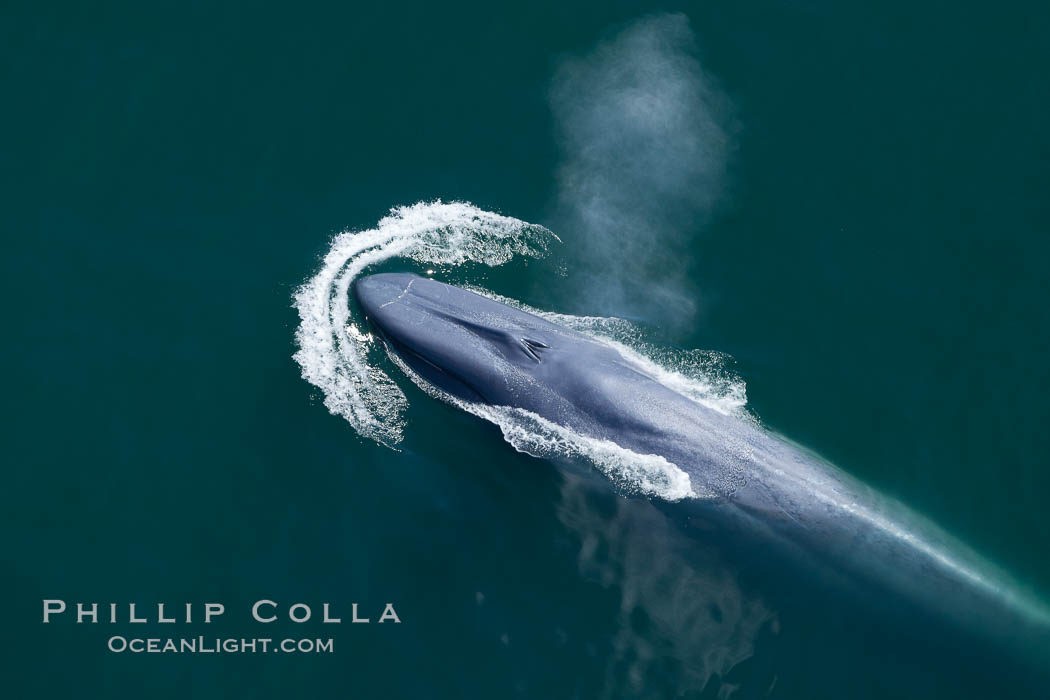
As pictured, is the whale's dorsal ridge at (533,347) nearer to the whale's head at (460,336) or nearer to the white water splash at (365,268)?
the whale's head at (460,336)

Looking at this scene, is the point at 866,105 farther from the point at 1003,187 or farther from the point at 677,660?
the point at 677,660

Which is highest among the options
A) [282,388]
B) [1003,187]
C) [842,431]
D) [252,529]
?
[1003,187]

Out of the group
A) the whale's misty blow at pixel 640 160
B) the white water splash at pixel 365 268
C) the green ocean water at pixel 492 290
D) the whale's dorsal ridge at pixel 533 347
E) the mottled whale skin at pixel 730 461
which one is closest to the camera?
the green ocean water at pixel 492 290

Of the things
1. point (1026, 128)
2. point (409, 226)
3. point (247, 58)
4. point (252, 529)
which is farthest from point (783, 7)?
point (252, 529)

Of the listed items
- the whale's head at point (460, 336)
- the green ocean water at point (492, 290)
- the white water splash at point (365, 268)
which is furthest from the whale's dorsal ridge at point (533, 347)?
the white water splash at point (365, 268)

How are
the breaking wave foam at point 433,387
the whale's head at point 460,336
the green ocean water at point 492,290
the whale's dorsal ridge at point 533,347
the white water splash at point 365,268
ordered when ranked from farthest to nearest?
the white water splash at point 365,268, the whale's head at point 460,336, the whale's dorsal ridge at point 533,347, the breaking wave foam at point 433,387, the green ocean water at point 492,290

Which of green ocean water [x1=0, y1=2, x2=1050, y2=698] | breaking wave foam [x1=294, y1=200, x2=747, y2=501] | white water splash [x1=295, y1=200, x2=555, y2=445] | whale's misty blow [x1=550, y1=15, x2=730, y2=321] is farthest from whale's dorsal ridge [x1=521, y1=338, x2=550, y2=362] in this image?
white water splash [x1=295, y1=200, x2=555, y2=445]
